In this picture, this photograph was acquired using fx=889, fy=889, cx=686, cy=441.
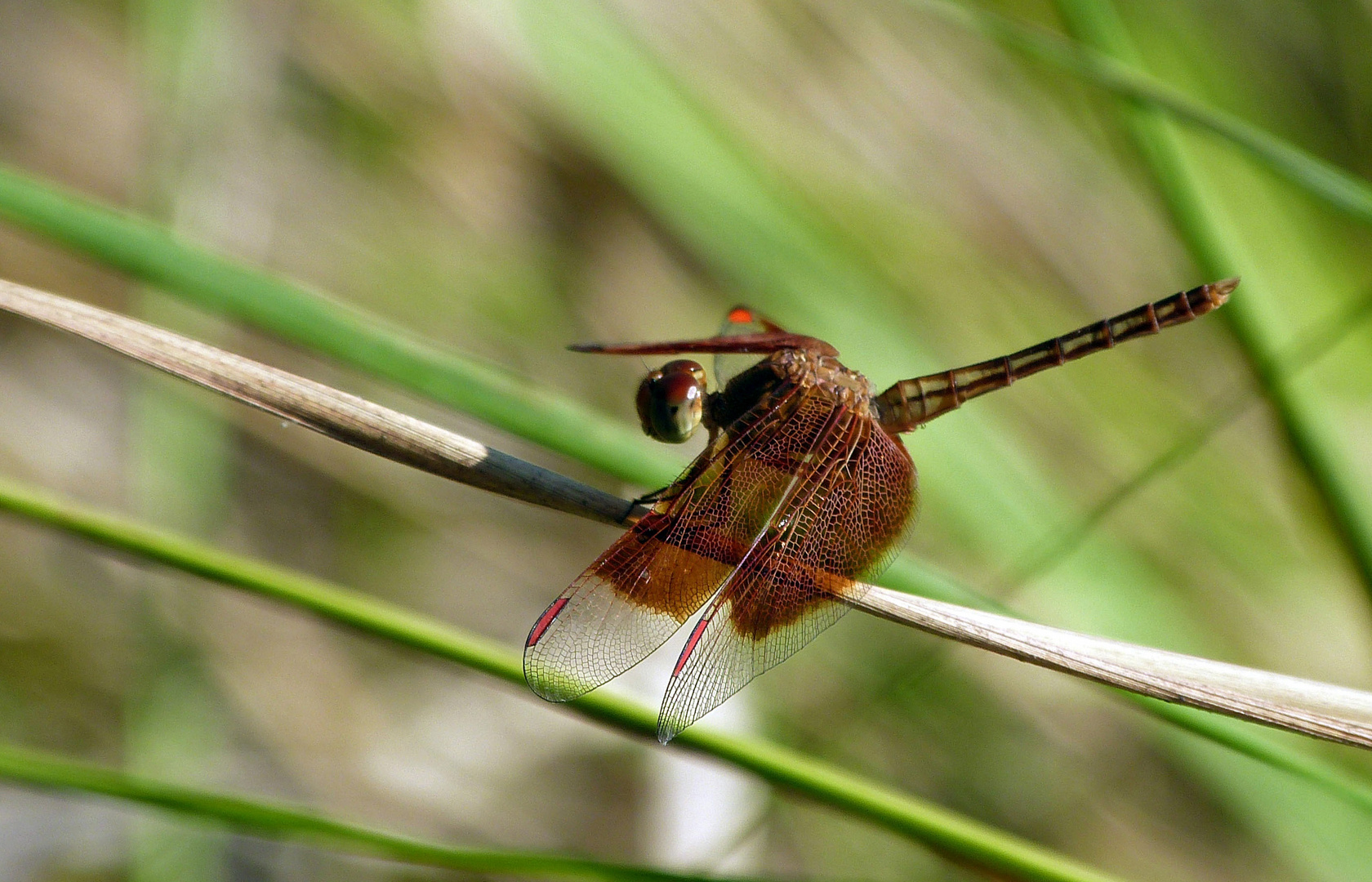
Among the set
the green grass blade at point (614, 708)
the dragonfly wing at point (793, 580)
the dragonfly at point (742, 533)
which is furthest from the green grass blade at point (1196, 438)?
the green grass blade at point (614, 708)

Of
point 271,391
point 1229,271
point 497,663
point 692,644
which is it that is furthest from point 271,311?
point 1229,271

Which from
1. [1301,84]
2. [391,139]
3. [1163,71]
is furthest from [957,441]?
[391,139]

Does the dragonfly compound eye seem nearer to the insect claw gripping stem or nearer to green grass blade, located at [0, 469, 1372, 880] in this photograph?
the insect claw gripping stem

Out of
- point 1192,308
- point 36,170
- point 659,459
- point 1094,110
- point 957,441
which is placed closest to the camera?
point 659,459

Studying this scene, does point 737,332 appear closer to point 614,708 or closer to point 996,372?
point 996,372

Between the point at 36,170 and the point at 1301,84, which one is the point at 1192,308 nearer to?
the point at 1301,84

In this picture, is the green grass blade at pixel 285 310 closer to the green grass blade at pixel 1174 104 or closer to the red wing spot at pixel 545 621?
the red wing spot at pixel 545 621
